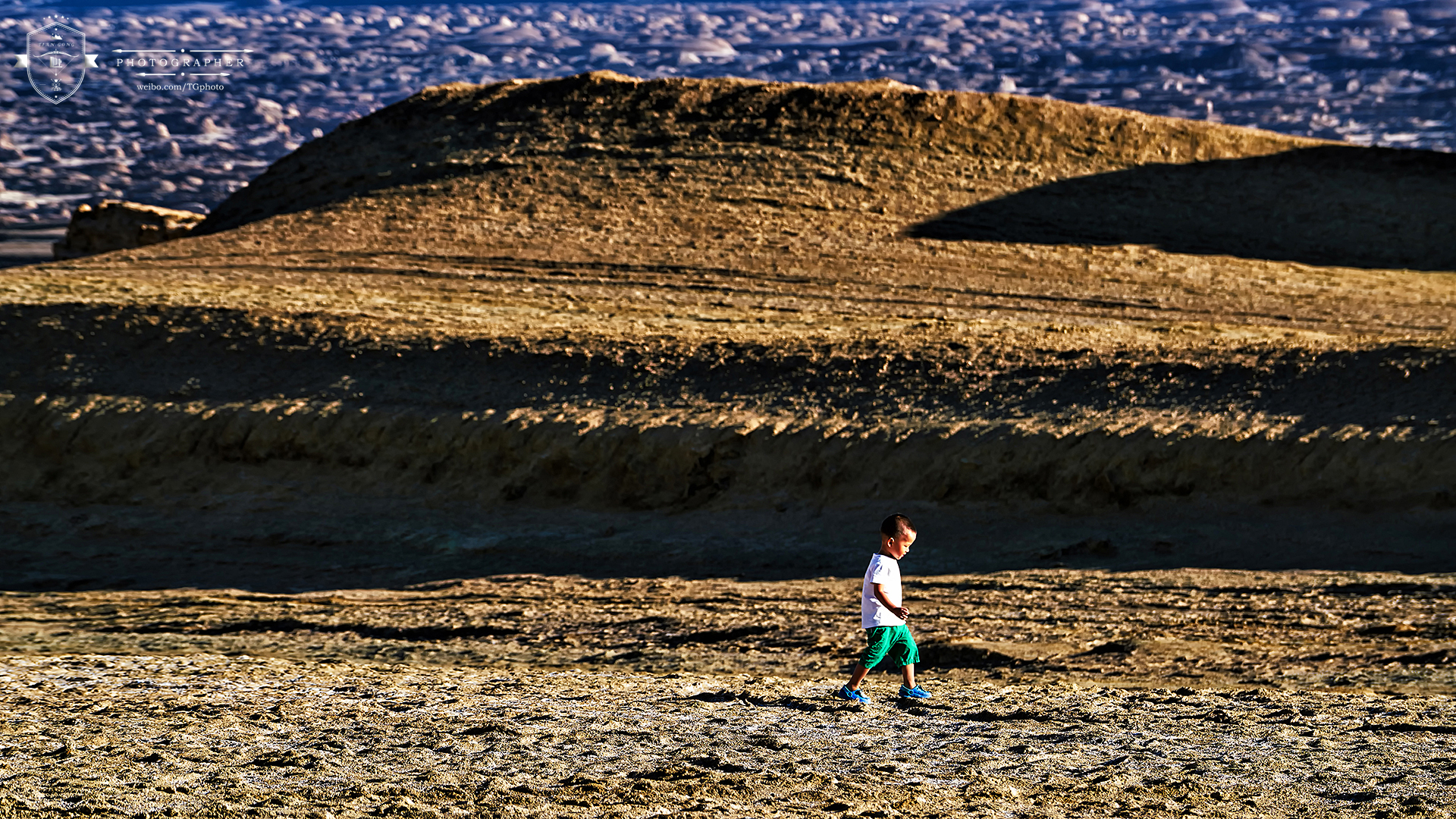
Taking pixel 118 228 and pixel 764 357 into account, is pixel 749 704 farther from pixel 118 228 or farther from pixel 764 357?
pixel 118 228

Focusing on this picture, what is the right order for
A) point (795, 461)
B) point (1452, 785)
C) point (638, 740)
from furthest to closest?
point (795, 461), point (638, 740), point (1452, 785)

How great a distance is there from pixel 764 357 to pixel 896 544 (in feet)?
29.1

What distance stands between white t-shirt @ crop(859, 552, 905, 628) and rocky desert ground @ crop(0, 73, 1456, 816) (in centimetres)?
60

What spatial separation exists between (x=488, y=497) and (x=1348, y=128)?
92621 millimetres

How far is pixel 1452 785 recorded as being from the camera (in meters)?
6.90

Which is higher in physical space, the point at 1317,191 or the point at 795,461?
the point at 1317,191

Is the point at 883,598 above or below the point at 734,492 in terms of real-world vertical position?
above

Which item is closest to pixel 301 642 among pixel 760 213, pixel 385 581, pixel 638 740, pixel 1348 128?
pixel 385 581

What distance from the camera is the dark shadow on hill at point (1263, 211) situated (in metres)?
25.8

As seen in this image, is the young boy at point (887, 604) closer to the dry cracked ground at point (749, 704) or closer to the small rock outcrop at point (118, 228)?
the dry cracked ground at point (749, 704)

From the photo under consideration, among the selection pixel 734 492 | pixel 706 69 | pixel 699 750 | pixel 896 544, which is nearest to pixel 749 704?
pixel 699 750

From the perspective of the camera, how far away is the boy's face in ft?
25.5

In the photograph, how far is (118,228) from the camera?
34.7 meters

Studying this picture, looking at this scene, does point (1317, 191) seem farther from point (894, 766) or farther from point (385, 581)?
point (894, 766)
